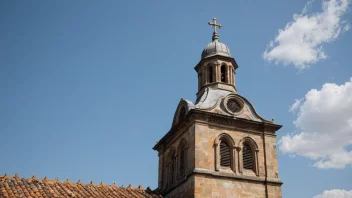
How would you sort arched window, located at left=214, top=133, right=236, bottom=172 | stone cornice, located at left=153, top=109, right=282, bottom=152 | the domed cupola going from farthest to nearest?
the domed cupola < stone cornice, located at left=153, top=109, right=282, bottom=152 < arched window, located at left=214, top=133, right=236, bottom=172

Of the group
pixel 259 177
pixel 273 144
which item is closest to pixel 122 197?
pixel 259 177

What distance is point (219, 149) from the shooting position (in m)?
23.1

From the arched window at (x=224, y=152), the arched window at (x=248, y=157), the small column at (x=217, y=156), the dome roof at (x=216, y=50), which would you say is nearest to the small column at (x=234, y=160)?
the arched window at (x=224, y=152)

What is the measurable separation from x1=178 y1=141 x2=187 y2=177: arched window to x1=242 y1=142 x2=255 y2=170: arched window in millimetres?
3057

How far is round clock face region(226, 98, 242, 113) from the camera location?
24356 millimetres

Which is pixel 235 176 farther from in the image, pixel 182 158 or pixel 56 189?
pixel 56 189

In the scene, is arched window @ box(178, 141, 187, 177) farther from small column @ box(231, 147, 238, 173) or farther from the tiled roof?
small column @ box(231, 147, 238, 173)

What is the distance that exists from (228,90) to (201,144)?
4.80 m

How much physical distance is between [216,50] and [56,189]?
39.7 ft

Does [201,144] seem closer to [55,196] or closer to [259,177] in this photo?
[259,177]

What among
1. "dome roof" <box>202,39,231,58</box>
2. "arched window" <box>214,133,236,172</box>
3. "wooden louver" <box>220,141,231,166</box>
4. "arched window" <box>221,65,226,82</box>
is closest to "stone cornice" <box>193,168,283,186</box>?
"arched window" <box>214,133,236,172</box>

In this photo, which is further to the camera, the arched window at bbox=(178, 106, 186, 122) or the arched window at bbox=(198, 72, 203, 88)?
the arched window at bbox=(198, 72, 203, 88)

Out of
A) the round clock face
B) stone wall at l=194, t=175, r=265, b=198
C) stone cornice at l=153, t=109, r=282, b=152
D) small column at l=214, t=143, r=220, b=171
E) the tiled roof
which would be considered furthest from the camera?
the round clock face

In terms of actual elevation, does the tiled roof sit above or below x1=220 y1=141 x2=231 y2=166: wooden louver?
below
